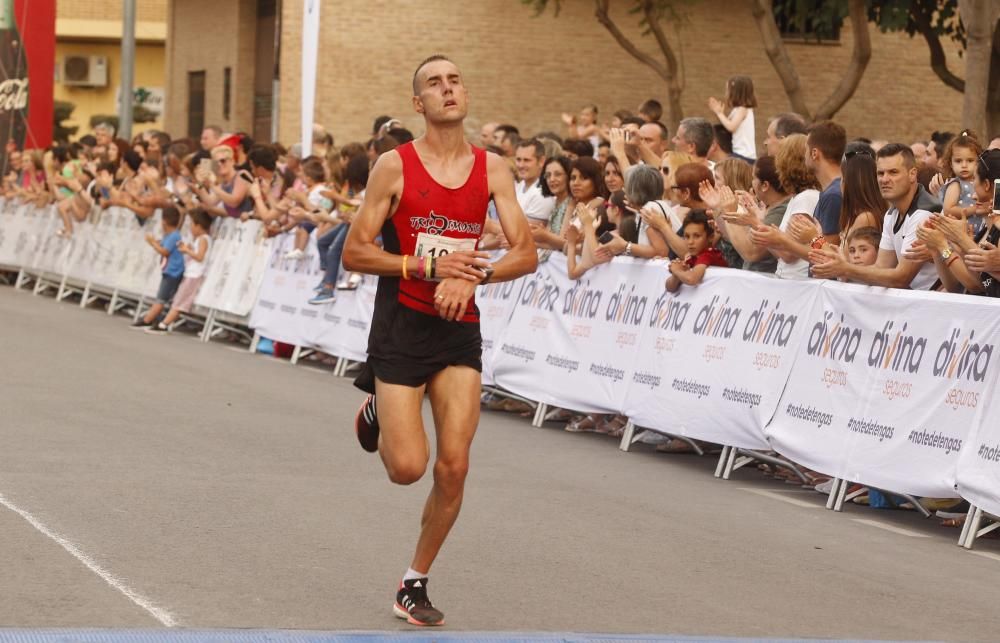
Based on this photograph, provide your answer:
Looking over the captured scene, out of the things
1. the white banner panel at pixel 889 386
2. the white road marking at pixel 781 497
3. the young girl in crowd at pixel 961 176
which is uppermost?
the young girl in crowd at pixel 961 176

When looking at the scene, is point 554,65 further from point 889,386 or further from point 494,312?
point 889,386

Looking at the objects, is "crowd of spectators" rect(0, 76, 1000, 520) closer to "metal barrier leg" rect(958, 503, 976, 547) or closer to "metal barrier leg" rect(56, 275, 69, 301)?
"metal barrier leg" rect(958, 503, 976, 547)

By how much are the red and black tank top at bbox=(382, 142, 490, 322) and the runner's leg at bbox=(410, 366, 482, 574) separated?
27 cm

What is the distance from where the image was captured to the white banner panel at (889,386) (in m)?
10.1

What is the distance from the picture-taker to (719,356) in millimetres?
12281

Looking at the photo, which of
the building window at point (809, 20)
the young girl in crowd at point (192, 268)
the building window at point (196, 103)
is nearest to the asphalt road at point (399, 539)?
the young girl in crowd at point (192, 268)

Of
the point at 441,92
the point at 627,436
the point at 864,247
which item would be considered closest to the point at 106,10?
the point at 627,436

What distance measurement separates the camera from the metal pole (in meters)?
31.3

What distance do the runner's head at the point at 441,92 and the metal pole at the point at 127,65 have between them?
2452 cm

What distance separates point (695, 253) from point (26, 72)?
20.5m

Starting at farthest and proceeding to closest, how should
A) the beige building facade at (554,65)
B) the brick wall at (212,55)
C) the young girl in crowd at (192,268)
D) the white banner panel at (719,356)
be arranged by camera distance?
the brick wall at (212,55)
the beige building facade at (554,65)
the young girl in crowd at (192,268)
the white banner panel at (719,356)

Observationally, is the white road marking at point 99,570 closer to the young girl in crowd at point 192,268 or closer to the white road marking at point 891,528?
the white road marking at point 891,528

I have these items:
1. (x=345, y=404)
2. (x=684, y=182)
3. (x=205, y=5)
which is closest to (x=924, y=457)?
(x=684, y=182)

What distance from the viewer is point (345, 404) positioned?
14.6 metres
